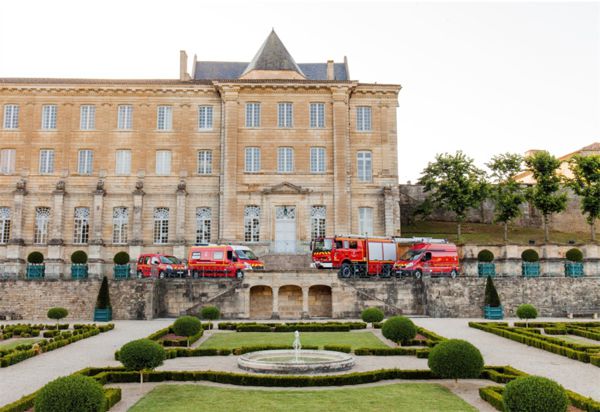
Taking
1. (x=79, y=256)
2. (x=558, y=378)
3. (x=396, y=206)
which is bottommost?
(x=558, y=378)

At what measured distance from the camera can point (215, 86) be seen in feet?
129

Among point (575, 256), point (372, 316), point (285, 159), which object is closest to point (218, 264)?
point (372, 316)

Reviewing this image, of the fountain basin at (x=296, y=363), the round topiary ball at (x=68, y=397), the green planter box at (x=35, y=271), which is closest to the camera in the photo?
the round topiary ball at (x=68, y=397)

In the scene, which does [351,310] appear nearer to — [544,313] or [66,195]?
[544,313]

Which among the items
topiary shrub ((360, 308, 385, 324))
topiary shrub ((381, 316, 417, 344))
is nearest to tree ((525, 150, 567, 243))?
topiary shrub ((360, 308, 385, 324))

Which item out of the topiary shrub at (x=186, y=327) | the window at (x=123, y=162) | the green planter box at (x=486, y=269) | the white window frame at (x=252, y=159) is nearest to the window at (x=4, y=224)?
the window at (x=123, y=162)

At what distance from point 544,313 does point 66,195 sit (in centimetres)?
3004

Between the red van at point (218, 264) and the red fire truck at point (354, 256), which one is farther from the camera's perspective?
the red fire truck at point (354, 256)

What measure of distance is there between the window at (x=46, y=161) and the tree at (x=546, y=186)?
3311 cm

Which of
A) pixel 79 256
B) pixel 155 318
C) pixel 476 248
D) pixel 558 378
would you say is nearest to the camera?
pixel 558 378

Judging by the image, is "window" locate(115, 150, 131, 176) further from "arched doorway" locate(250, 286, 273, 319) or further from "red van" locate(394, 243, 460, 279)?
"red van" locate(394, 243, 460, 279)

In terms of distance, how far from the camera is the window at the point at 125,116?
39500 millimetres

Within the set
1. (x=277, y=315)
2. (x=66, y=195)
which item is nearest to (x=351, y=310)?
(x=277, y=315)

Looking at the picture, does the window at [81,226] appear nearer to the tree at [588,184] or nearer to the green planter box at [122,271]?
the green planter box at [122,271]
